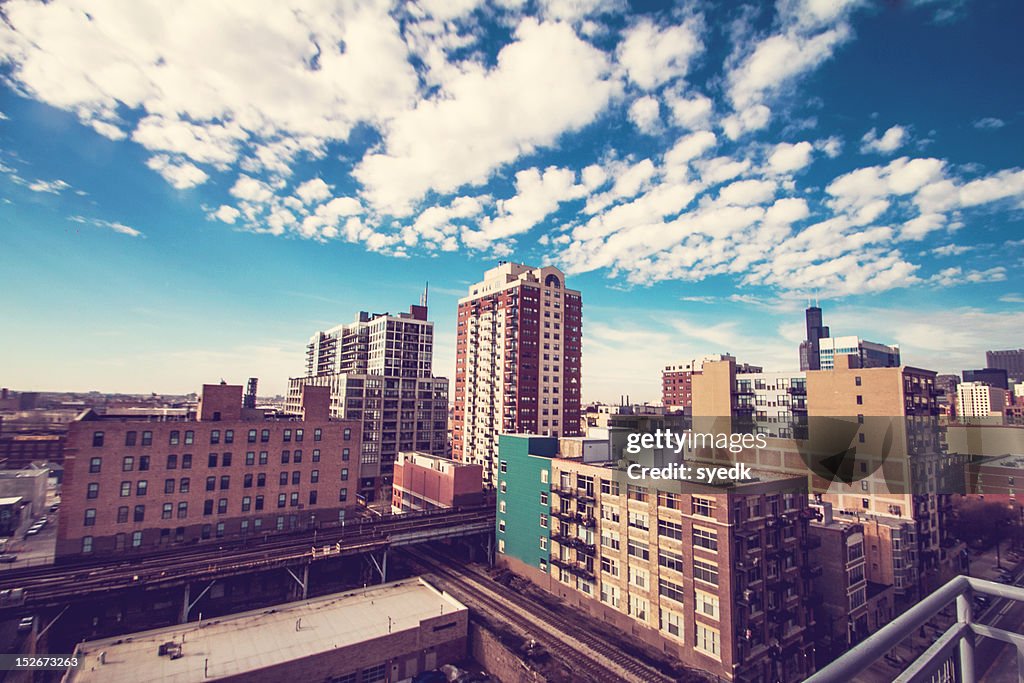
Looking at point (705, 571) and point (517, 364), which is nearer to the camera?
point (705, 571)

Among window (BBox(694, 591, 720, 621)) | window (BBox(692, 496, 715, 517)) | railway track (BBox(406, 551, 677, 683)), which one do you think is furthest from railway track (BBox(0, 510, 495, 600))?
window (BBox(692, 496, 715, 517))

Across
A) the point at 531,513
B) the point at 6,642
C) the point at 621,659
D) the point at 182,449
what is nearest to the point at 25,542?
the point at 182,449

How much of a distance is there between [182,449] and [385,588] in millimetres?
33344

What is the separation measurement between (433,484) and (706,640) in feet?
198

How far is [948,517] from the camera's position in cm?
7819

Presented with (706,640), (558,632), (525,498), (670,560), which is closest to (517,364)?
(525,498)

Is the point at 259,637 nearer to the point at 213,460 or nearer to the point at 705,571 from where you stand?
the point at 213,460

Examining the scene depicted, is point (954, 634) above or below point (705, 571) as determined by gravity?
above

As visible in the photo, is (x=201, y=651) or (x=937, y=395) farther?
(x=937, y=395)

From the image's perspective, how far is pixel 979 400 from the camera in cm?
19025

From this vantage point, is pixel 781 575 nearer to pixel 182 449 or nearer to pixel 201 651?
pixel 201 651

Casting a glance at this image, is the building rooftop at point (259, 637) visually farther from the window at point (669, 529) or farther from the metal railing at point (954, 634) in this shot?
the metal railing at point (954, 634)

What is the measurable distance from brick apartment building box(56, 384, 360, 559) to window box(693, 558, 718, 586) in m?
54.2

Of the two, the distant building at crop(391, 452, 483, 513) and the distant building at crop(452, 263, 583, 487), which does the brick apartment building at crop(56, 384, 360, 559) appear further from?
the distant building at crop(452, 263, 583, 487)
